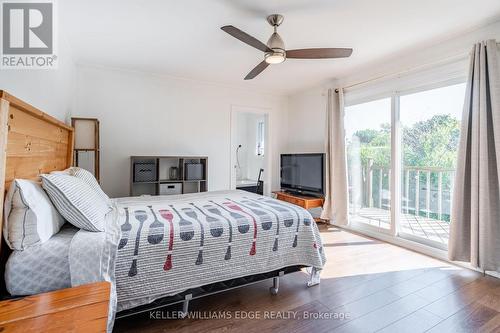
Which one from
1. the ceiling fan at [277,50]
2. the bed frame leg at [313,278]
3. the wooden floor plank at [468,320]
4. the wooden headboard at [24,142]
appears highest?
the ceiling fan at [277,50]

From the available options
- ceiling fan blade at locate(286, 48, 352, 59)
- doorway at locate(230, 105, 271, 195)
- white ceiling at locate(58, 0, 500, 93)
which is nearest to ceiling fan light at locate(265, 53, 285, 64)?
ceiling fan blade at locate(286, 48, 352, 59)

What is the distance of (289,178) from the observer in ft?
15.1

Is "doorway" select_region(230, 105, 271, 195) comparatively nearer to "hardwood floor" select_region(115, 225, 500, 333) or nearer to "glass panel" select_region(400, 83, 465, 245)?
"glass panel" select_region(400, 83, 465, 245)

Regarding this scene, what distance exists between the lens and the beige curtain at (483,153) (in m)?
2.27

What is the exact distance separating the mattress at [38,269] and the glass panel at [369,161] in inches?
141

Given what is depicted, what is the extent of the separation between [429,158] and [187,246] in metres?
3.00

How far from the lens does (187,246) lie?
1.62 metres

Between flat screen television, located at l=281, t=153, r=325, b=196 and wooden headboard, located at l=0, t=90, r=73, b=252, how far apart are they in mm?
3357

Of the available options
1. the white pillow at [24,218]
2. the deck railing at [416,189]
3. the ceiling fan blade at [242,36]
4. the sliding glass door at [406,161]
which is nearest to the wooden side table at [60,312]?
the white pillow at [24,218]

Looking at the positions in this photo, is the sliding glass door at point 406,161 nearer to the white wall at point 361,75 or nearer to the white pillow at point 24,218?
the white wall at point 361,75

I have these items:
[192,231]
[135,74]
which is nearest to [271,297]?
[192,231]

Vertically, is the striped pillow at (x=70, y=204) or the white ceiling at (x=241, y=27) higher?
the white ceiling at (x=241, y=27)
